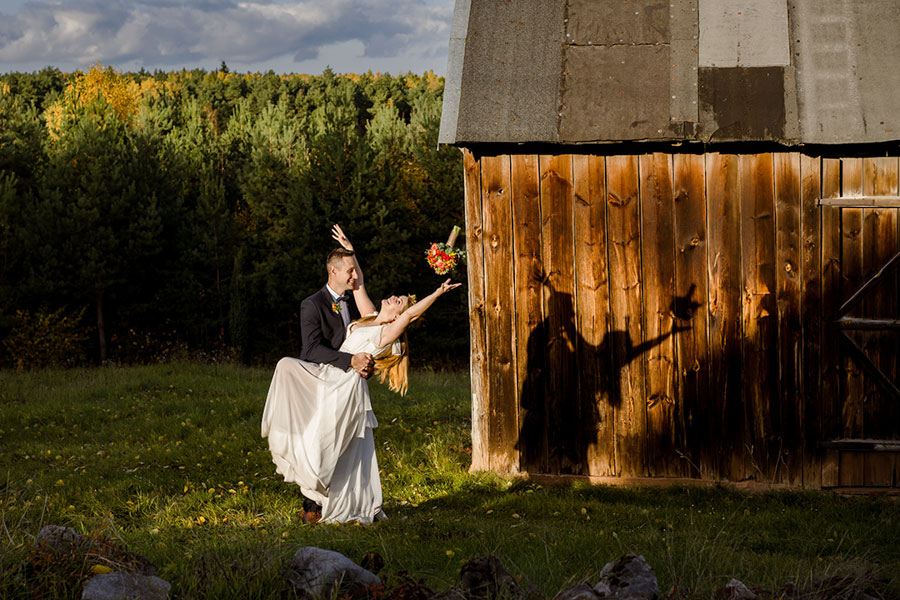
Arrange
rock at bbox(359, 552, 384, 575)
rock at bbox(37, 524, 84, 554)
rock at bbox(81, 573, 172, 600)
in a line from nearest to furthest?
rock at bbox(81, 573, 172, 600) → rock at bbox(37, 524, 84, 554) → rock at bbox(359, 552, 384, 575)

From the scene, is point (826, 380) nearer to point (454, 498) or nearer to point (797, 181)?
point (797, 181)

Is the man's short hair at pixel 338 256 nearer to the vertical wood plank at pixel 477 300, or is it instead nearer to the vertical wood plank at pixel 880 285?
the vertical wood plank at pixel 477 300

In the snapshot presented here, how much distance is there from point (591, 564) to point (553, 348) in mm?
3133

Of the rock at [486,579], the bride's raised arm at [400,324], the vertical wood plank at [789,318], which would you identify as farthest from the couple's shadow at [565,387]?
the rock at [486,579]

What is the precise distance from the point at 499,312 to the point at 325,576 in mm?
4298

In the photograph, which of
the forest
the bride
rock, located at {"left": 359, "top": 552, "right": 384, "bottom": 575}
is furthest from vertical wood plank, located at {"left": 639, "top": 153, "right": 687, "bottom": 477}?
the forest

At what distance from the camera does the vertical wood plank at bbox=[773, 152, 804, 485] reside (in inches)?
298

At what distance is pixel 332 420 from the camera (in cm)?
646

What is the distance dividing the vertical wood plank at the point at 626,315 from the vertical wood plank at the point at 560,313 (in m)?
0.36

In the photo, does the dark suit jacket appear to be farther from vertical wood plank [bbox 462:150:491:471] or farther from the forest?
the forest

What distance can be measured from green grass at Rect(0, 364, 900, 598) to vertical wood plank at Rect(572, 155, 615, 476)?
0.50 metres

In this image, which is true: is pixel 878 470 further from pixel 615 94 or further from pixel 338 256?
pixel 338 256

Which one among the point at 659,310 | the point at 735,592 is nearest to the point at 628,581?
the point at 735,592

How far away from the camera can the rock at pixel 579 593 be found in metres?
3.82
